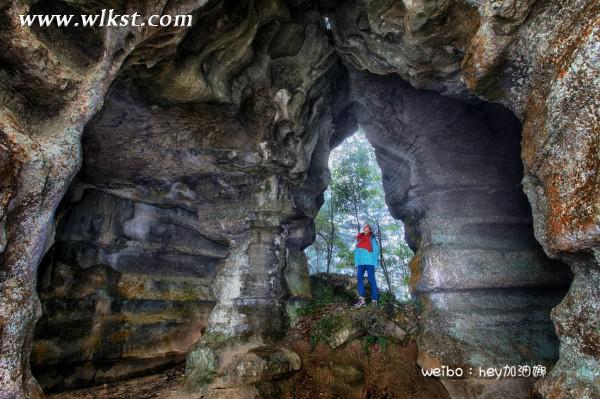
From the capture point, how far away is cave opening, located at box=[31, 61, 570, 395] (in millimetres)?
5867

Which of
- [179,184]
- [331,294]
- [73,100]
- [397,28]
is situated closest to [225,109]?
[179,184]

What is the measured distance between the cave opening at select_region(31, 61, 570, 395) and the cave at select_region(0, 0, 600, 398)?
4 centimetres

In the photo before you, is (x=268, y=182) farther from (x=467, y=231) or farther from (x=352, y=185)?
(x=352, y=185)

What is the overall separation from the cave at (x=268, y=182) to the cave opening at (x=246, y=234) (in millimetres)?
40

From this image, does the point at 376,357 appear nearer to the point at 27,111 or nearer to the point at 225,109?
the point at 225,109

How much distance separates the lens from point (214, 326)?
6184 millimetres

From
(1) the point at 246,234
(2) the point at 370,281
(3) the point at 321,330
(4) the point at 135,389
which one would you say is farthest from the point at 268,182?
(4) the point at 135,389

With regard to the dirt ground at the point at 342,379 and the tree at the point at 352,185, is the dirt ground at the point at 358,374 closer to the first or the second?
the dirt ground at the point at 342,379

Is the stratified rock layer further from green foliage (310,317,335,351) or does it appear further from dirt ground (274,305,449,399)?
green foliage (310,317,335,351)

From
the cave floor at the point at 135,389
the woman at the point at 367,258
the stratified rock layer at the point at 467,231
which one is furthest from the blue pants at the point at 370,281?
the cave floor at the point at 135,389

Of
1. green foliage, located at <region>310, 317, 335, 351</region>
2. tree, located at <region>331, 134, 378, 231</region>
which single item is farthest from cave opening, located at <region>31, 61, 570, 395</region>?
tree, located at <region>331, 134, 378, 231</region>

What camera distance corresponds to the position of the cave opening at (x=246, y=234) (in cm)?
587

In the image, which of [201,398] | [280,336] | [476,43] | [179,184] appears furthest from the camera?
[179,184]

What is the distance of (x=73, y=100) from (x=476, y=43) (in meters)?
4.81
